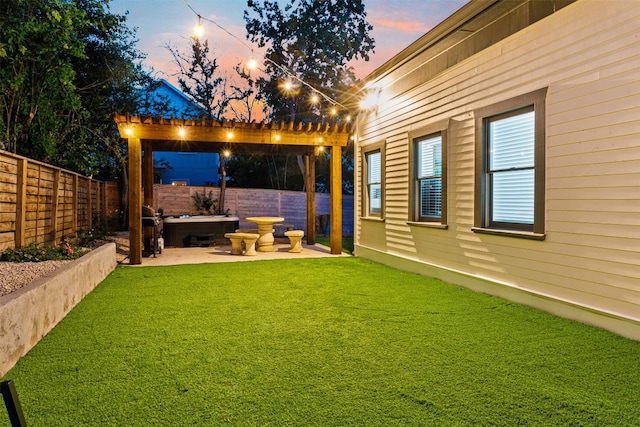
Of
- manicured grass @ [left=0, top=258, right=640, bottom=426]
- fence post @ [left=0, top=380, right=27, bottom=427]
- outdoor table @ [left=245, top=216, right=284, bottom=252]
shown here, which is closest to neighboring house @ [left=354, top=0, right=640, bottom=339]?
manicured grass @ [left=0, top=258, right=640, bottom=426]

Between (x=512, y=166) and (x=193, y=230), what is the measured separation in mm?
7765

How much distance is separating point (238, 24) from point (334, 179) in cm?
1246

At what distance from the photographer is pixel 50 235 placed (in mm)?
6840

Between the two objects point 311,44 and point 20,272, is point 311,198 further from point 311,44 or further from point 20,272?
point 311,44

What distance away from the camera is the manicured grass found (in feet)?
7.17

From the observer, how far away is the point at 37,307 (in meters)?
3.22

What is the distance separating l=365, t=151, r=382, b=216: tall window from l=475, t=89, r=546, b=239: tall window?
2933 mm

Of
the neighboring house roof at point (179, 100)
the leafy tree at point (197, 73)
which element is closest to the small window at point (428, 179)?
the leafy tree at point (197, 73)

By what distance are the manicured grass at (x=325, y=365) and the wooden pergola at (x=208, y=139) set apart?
293cm

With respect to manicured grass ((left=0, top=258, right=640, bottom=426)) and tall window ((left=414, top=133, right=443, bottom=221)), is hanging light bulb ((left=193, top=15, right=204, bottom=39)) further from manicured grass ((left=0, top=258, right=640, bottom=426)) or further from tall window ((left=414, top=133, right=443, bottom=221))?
manicured grass ((left=0, top=258, right=640, bottom=426))

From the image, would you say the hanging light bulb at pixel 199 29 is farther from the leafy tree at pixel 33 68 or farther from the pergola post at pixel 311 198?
the pergola post at pixel 311 198

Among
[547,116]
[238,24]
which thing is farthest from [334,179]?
[238,24]

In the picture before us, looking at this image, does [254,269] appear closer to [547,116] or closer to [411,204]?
[411,204]

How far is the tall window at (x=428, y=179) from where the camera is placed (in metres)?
6.20
